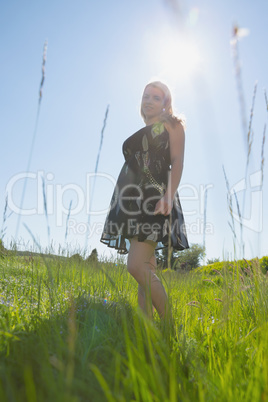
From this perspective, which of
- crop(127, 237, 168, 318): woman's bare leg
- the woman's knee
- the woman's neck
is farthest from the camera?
the woman's neck

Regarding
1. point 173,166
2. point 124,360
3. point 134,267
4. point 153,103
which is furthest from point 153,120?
point 124,360

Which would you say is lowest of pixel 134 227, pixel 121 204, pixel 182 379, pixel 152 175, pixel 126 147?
pixel 182 379

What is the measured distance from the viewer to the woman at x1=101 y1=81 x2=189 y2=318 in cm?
239

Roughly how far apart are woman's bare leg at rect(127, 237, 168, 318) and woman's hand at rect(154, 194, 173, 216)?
0.85ft

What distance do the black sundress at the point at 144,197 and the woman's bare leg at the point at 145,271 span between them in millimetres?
75

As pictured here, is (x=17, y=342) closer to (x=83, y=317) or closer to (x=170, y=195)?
(x=83, y=317)

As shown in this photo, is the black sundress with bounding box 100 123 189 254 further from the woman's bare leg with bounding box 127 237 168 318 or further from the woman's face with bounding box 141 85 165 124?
the woman's face with bounding box 141 85 165 124

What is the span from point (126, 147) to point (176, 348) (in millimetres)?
1902

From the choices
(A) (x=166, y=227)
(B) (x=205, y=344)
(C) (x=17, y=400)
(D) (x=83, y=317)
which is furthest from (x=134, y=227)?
(C) (x=17, y=400)

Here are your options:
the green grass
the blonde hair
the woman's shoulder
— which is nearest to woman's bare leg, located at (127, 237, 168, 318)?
the green grass

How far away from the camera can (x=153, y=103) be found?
3006 mm

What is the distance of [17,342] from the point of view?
1.35 meters

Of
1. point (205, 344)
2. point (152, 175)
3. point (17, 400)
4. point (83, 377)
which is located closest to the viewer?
point (17, 400)

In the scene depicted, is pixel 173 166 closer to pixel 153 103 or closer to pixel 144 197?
pixel 144 197
